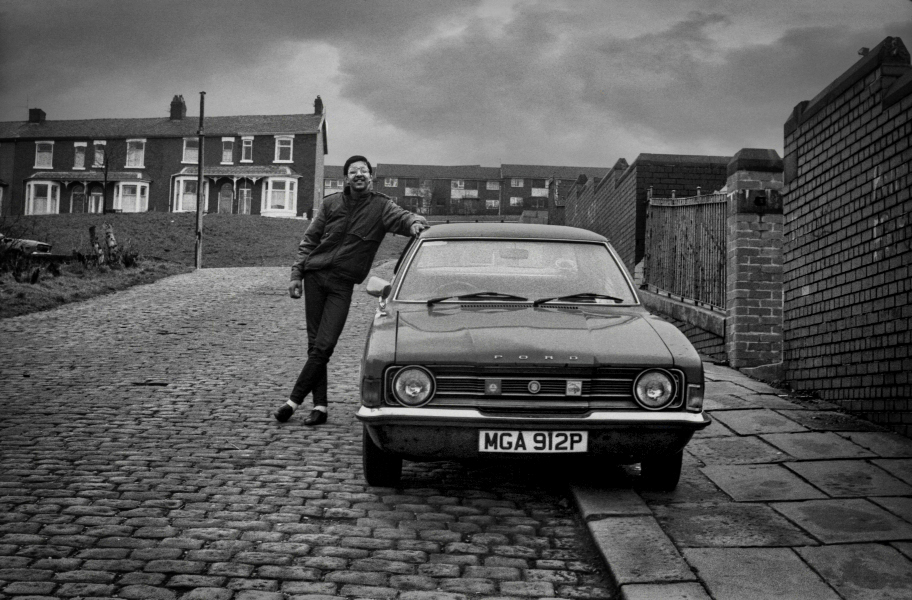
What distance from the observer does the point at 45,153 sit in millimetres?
61031

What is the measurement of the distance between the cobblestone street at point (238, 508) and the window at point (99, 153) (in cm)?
5586

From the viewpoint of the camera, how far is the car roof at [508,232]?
589 centimetres

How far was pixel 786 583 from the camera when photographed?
347 centimetres

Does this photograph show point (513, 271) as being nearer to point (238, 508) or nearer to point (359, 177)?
point (359, 177)

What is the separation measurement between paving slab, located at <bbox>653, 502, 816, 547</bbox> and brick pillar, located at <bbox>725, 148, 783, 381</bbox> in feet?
13.7

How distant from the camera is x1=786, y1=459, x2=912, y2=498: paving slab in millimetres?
4738

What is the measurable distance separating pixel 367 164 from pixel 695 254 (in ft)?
17.1

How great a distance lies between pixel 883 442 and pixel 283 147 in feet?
184

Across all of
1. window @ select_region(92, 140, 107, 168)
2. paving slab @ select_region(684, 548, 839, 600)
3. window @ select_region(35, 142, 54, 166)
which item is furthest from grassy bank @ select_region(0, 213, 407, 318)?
window @ select_region(35, 142, 54, 166)

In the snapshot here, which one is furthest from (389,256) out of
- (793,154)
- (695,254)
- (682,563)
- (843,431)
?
(682,563)

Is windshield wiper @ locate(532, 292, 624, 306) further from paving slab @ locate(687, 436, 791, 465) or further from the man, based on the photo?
the man

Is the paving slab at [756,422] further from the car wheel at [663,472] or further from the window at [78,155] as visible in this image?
the window at [78,155]

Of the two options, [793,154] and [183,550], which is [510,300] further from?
[793,154]

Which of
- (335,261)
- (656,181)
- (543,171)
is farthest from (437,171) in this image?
(335,261)
